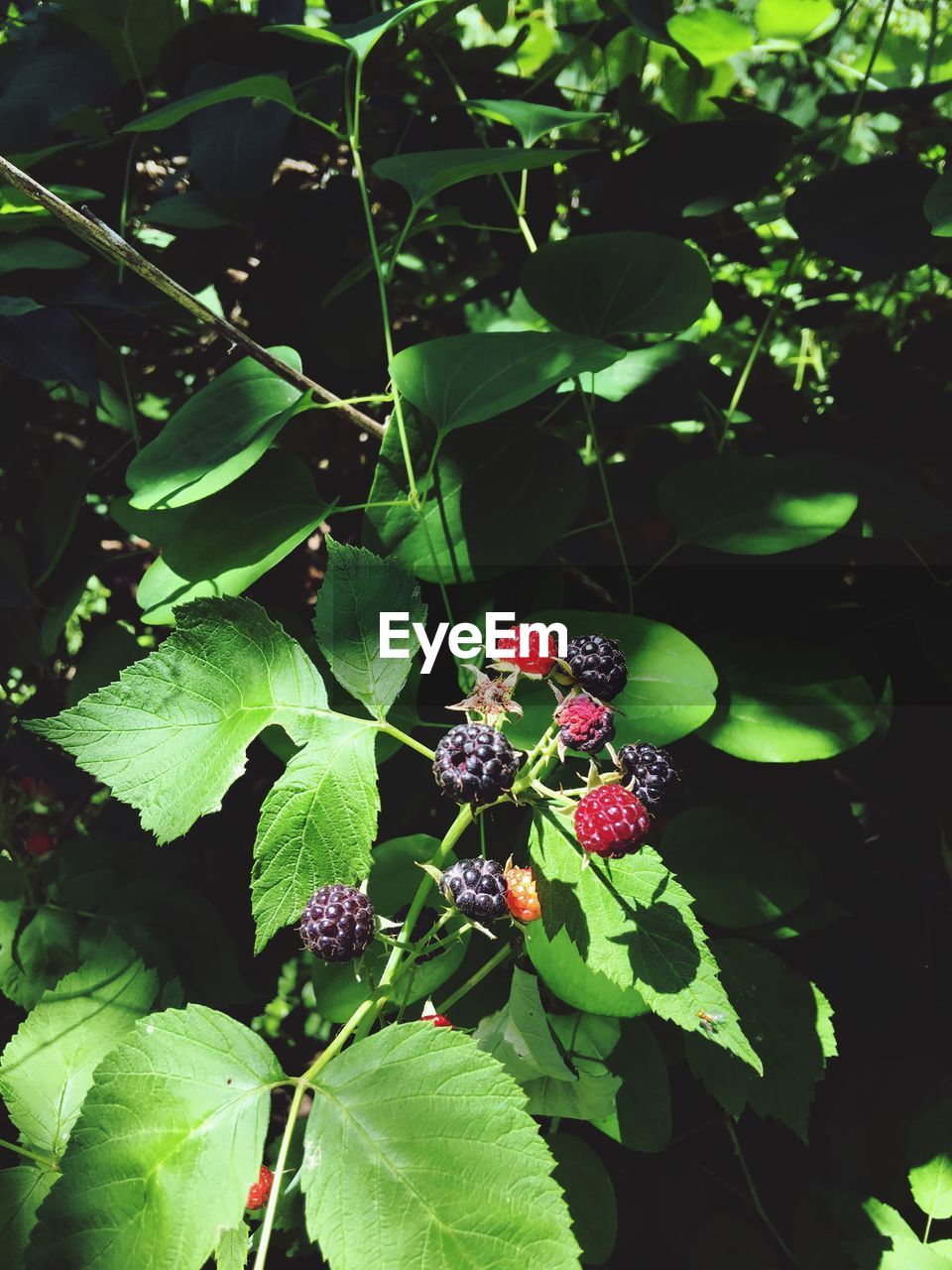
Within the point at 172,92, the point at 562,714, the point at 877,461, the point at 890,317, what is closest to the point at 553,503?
the point at 562,714

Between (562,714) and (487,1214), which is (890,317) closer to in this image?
(562,714)

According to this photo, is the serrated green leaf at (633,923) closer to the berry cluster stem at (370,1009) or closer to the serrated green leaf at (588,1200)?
the berry cluster stem at (370,1009)

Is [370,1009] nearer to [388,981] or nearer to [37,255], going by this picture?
[388,981]

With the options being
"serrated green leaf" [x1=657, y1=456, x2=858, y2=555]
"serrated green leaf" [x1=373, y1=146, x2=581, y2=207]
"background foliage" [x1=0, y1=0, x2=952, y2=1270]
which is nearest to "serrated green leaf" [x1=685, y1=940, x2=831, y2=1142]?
"background foliage" [x1=0, y1=0, x2=952, y2=1270]

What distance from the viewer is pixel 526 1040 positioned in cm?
69

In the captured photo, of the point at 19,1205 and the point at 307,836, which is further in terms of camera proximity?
the point at 19,1205

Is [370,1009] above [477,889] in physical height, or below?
below

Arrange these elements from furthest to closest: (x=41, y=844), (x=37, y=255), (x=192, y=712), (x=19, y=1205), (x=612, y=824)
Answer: (x=41, y=844), (x=37, y=255), (x=19, y=1205), (x=192, y=712), (x=612, y=824)

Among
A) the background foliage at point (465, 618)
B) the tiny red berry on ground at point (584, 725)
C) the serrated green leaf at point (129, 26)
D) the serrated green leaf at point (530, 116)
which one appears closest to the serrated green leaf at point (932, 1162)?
the background foliage at point (465, 618)

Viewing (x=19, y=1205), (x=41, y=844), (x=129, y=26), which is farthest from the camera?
(x=41, y=844)

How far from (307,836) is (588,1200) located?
48cm

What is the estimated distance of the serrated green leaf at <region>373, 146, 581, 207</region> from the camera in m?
0.79

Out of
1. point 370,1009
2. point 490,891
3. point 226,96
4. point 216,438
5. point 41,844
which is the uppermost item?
point 226,96

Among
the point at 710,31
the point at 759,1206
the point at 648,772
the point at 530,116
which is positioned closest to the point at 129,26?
the point at 530,116
